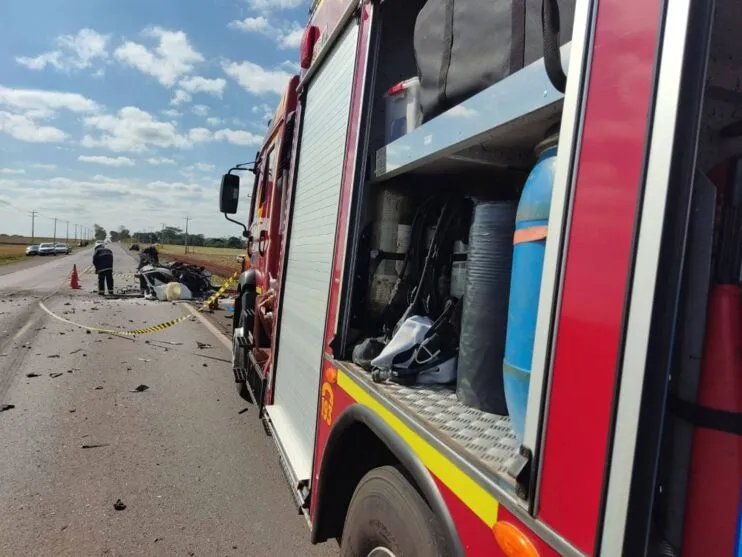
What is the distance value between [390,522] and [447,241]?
122cm

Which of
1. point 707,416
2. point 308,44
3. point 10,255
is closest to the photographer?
point 707,416

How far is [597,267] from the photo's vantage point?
101cm

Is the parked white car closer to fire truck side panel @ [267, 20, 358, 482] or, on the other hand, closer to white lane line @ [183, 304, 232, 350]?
white lane line @ [183, 304, 232, 350]

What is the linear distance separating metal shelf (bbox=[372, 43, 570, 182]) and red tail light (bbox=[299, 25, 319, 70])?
1529 millimetres

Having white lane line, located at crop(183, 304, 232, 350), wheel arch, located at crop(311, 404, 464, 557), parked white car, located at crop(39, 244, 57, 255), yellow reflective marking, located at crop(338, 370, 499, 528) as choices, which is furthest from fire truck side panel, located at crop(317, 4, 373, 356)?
parked white car, located at crop(39, 244, 57, 255)

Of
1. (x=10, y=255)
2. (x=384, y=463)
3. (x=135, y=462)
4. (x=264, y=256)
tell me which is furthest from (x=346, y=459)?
(x=10, y=255)

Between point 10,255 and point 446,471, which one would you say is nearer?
point 446,471

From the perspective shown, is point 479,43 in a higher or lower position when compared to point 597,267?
higher

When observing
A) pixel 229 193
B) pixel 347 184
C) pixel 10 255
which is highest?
pixel 229 193

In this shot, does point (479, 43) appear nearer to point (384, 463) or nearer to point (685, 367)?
point (685, 367)

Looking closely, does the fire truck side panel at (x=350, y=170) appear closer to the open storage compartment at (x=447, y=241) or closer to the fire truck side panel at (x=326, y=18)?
the open storage compartment at (x=447, y=241)

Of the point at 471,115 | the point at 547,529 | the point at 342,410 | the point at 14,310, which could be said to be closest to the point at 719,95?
the point at 471,115

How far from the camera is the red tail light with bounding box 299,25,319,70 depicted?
354 centimetres

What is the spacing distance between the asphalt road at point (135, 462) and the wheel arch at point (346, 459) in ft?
3.03
